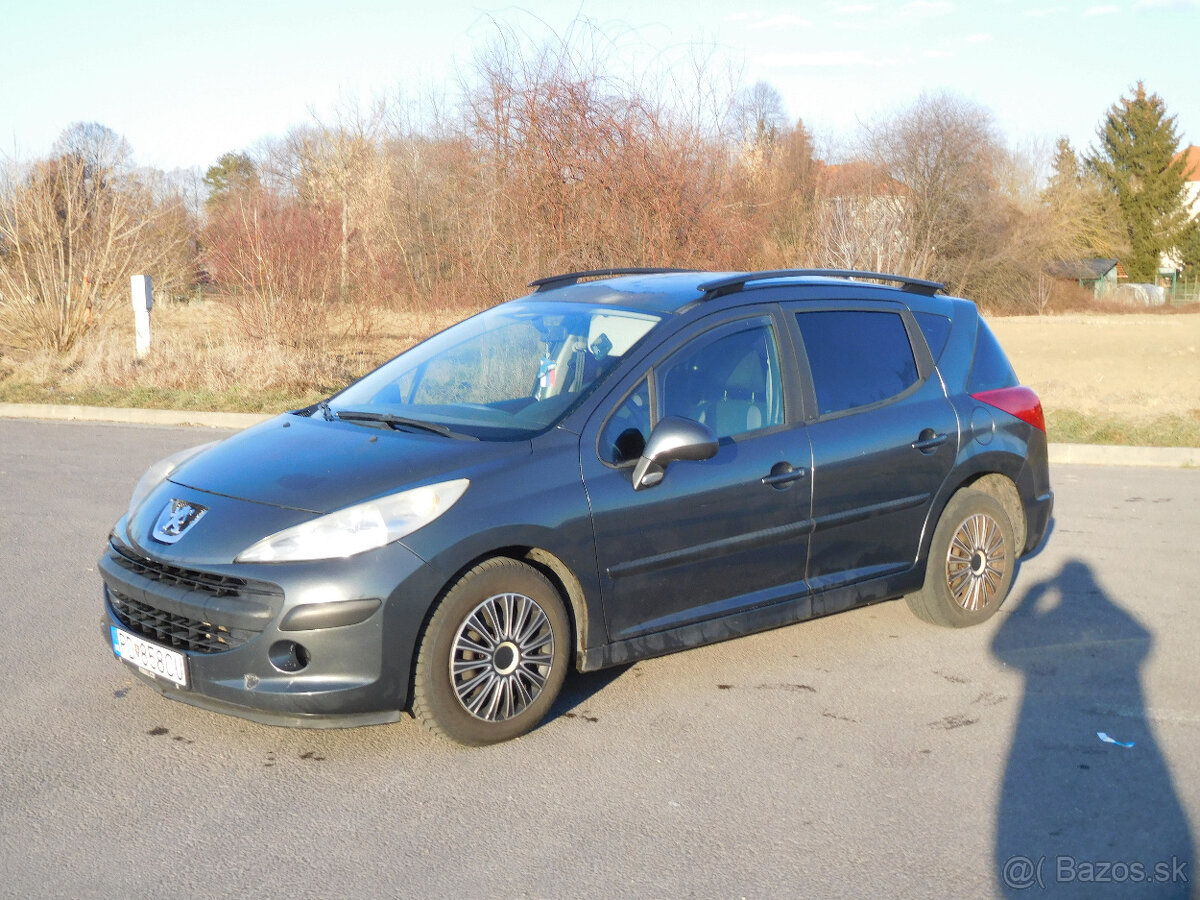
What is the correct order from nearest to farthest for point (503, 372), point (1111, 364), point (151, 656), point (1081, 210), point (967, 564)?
1. point (151, 656)
2. point (503, 372)
3. point (967, 564)
4. point (1111, 364)
5. point (1081, 210)

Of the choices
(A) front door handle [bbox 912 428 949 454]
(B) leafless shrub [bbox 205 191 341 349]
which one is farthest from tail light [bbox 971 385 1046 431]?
(B) leafless shrub [bbox 205 191 341 349]

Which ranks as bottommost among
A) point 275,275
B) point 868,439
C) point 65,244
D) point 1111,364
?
point 1111,364

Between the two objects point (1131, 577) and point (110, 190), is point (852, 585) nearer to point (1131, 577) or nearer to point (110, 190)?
point (1131, 577)

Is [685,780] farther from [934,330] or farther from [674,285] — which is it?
[934,330]

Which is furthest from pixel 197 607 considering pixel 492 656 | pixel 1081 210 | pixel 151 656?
pixel 1081 210

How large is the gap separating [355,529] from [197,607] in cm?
61

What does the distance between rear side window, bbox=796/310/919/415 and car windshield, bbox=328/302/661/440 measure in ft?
2.93

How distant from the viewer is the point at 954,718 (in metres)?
4.76

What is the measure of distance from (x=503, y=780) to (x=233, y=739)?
111 cm

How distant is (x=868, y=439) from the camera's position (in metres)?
5.46

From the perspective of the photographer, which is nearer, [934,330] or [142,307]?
[934,330]

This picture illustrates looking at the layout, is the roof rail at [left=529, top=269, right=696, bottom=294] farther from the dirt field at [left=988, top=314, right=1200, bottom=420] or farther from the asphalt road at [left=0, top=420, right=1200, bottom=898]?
the dirt field at [left=988, top=314, right=1200, bottom=420]

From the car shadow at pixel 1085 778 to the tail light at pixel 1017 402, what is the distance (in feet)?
3.55

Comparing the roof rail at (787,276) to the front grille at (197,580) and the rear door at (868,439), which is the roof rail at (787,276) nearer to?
the rear door at (868,439)
